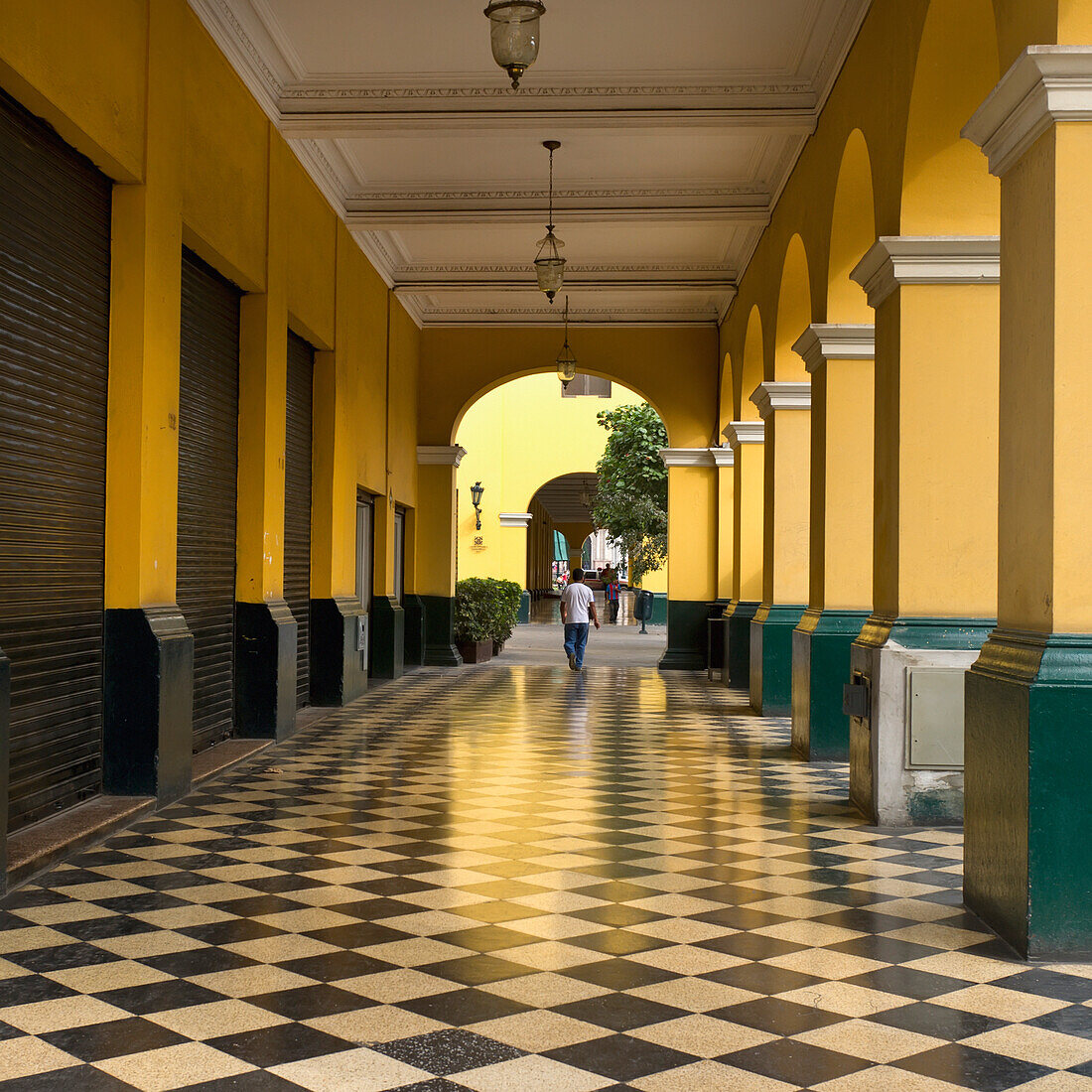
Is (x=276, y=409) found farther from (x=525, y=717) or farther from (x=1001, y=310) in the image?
(x=1001, y=310)

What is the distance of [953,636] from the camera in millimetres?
7469

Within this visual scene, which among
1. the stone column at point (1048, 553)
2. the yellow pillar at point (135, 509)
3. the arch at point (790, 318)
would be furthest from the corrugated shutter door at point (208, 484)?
the stone column at point (1048, 553)

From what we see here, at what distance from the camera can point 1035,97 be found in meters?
5.00

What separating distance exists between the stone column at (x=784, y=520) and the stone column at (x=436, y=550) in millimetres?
7831

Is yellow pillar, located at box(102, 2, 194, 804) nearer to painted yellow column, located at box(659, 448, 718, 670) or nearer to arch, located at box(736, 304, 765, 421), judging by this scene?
arch, located at box(736, 304, 765, 421)

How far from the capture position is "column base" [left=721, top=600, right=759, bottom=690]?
16.1 m

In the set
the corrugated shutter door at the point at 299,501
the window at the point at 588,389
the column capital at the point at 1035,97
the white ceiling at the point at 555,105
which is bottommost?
the corrugated shutter door at the point at 299,501

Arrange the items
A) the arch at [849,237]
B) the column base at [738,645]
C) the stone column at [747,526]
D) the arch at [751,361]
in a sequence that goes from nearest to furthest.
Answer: the arch at [849,237], the arch at [751,361], the stone column at [747,526], the column base at [738,645]

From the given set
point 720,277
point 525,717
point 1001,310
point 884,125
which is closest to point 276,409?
point 525,717

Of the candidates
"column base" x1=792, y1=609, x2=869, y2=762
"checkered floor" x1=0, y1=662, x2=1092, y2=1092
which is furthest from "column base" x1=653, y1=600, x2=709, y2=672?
"checkered floor" x1=0, y1=662, x2=1092, y2=1092

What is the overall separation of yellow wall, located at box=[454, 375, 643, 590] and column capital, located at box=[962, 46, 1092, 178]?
28183 mm

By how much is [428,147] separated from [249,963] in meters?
9.49

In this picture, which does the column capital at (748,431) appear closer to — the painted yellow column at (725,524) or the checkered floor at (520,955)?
the painted yellow column at (725,524)

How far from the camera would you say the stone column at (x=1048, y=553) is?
15.8 ft
